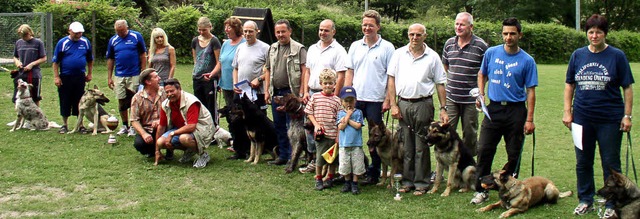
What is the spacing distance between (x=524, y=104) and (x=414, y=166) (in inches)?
55.5

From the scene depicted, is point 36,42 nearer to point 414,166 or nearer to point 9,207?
point 9,207

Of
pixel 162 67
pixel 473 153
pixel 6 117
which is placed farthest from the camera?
pixel 6 117

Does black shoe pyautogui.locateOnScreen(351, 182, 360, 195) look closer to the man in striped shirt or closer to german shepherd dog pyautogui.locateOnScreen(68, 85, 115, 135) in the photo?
the man in striped shirt

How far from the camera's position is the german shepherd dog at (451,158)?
23.5 ft

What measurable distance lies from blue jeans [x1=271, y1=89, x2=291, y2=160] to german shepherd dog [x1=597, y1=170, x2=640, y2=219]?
407 centimetres

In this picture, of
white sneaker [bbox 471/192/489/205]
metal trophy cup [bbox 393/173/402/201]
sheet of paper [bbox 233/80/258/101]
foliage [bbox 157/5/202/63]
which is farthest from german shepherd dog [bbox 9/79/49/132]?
foliage [bbox 157/5/202/63]

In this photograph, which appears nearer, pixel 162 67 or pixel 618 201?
pixel 618 201

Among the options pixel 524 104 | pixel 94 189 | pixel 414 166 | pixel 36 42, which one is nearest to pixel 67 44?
pixel 36 42

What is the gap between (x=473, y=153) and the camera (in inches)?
310

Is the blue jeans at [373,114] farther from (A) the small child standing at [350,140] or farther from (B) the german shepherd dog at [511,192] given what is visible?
(B) the german shepherd dog at [511,192]

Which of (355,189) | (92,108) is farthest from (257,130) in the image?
(92,108)

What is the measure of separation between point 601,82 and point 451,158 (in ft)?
5.72

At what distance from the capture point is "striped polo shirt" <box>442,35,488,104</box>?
290 inches

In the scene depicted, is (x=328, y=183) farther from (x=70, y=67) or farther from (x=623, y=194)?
(x=70, y=67)
